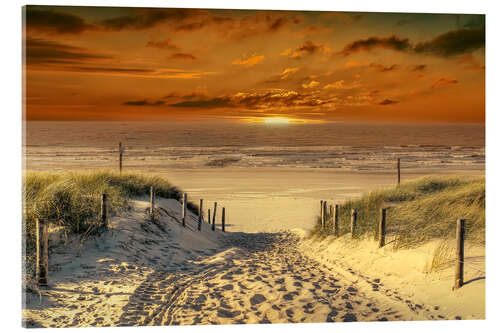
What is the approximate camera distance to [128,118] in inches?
298

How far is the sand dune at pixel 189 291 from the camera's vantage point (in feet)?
18.1

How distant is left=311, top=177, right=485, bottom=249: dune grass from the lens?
25.3 ft

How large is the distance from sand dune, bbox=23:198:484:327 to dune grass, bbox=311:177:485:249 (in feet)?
4.19

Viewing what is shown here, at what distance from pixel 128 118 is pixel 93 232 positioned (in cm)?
210

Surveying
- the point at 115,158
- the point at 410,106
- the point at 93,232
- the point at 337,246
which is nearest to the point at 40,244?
the point at 93,232

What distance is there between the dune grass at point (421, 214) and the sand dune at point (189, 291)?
128cm

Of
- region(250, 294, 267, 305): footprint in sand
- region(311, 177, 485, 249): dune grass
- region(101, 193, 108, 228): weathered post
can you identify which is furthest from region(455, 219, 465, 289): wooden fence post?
region(101, 193, 108, 228): weathered post

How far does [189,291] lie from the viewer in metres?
6.40

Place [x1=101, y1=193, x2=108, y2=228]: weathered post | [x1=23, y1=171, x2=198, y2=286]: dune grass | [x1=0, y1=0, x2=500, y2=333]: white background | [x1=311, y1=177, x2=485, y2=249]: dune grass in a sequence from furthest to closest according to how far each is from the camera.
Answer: [x1=101, y1=193, x2=108, y2=228]: weathered post
[x1=311, y1=177, x2=485, y2=249]: dune grass
[x1=23, y1=171, x2=198, y2=286]: dune grass
[x1=0, y1=0, x2=500, y2=333]: white background

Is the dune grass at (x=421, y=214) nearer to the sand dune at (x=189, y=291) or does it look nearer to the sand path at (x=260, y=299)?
the sand dune at (x=189, y=291)

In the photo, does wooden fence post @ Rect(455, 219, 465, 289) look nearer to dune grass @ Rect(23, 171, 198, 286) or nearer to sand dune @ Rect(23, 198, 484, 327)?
sand dune @ Rect(23, 198, 484, 327)

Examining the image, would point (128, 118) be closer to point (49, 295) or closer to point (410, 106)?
point (49, 295)
